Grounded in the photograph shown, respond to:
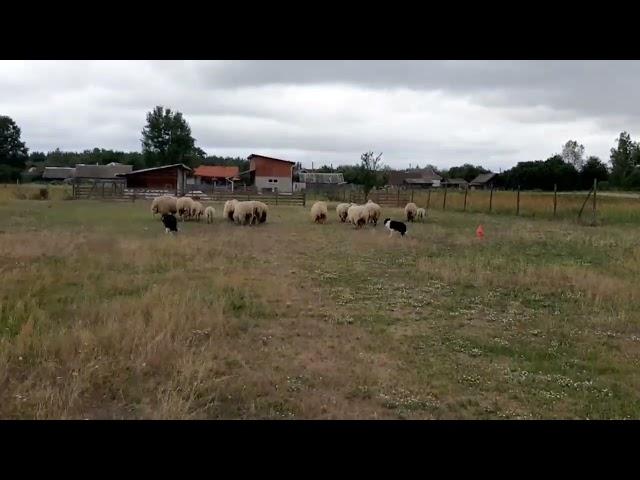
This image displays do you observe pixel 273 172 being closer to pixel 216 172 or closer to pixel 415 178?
pixel 216 172

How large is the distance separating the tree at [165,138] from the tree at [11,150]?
62.0ft

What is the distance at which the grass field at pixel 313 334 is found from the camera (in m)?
4.72

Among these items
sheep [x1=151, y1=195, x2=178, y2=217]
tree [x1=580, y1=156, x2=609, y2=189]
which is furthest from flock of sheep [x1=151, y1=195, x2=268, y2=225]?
tree [x1=580, y1=156, x2=609, y2=189]

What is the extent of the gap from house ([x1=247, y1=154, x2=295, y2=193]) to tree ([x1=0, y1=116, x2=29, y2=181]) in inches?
1470

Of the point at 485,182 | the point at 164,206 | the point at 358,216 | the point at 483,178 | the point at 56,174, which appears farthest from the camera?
the point at 56,174

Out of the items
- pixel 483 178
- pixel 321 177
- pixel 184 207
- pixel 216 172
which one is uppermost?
pixel 483 178

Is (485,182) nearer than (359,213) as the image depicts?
No

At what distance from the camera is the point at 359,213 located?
23047 millimetres

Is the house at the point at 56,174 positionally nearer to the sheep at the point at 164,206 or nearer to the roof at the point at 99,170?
the roof at the point at 99,170

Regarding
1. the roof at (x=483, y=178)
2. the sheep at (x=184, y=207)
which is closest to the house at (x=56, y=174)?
the roof at (x=483, y=178)

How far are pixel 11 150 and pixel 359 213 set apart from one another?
2975 inches

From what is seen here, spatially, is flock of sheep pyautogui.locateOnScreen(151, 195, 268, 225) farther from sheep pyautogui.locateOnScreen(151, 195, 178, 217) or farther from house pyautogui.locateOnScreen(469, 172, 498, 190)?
house pyautogui.locateOnScreen(469, 172, 498, 190)

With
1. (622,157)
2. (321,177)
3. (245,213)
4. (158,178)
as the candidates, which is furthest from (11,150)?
(622,157)
